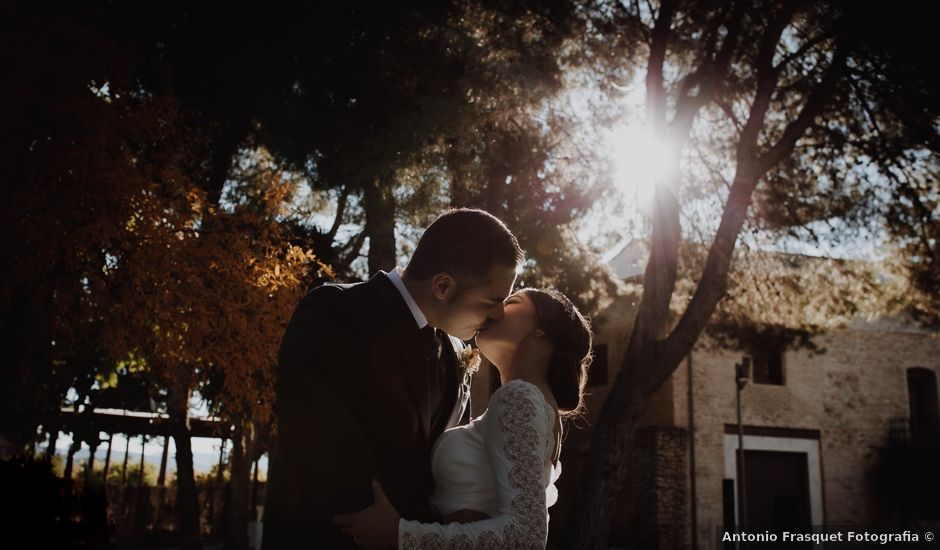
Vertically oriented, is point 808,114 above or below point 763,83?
below

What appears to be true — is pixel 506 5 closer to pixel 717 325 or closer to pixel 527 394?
pixel 717 325

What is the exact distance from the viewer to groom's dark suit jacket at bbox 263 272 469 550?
6.67ft

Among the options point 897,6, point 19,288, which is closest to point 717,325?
point 897,6

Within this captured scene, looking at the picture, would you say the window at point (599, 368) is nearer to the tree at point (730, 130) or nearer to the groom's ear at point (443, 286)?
the tree at point (730, 130)

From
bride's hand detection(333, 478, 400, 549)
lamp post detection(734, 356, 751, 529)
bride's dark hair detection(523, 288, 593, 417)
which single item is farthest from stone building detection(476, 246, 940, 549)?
bride's hand detection(333, 478, 400, 549)

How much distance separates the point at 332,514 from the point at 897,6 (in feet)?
32.3

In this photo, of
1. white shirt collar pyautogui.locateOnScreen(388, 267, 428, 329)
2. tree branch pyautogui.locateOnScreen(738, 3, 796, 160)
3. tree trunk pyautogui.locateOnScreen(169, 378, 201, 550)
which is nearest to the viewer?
white shirt collar pyautogui.locateOnScreen(388, 267, 428, 329)

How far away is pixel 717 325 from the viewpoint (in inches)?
535

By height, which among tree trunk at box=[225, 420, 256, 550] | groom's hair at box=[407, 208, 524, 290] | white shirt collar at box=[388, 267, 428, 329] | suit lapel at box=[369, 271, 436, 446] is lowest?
tree trunk at box=[225, 420, 256, 550]

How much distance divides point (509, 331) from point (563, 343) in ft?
0.71

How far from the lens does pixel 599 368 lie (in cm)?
2333

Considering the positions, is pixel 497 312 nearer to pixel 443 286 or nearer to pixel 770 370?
pixel 443 286

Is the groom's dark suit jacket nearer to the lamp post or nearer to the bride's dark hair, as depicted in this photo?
the bride's dark hair

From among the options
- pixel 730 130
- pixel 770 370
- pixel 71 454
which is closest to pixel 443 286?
pixel 730 130
